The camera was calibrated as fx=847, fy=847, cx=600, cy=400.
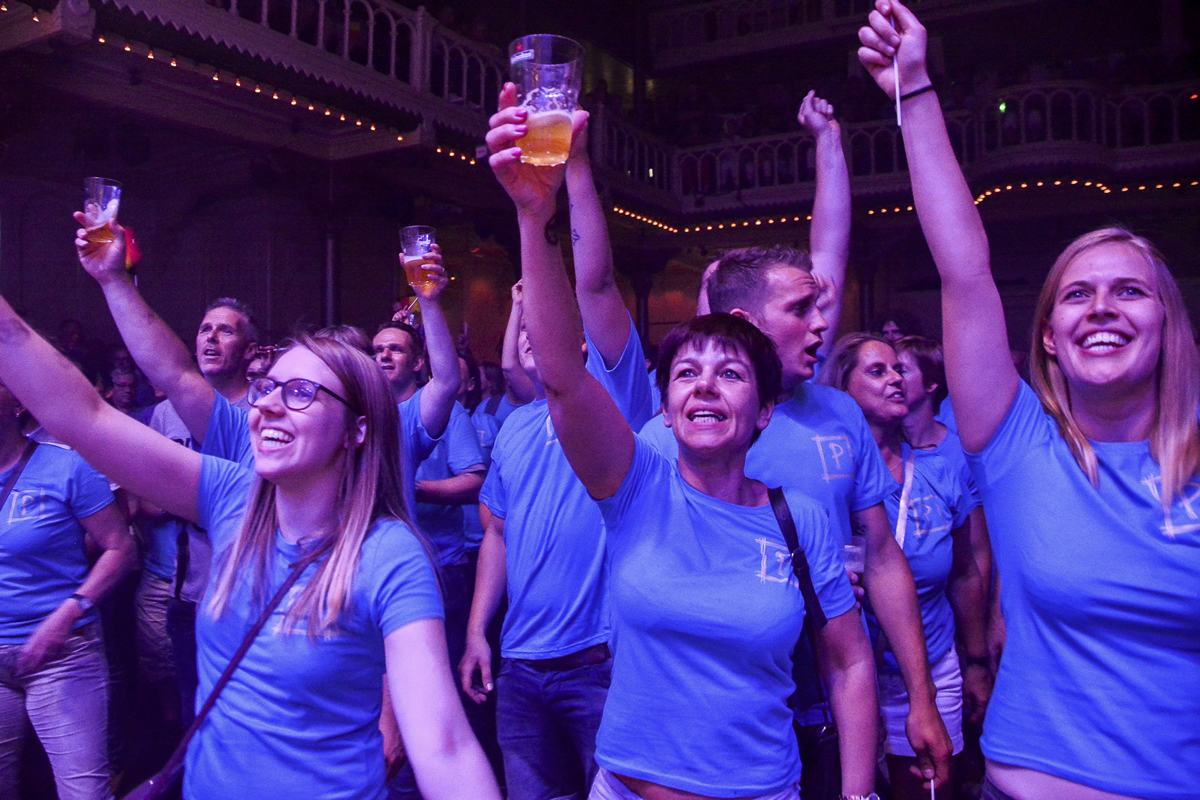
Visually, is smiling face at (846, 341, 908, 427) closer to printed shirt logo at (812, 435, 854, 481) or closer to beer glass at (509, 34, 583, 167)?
printed shirt logo at (812, 435, 854, 481)

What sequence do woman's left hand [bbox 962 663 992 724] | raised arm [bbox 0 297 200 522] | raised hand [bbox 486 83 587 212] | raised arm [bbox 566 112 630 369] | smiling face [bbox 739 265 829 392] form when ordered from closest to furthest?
raised hand [bbox 486 83 587 212] → raised arm [bbox 0 297 200 522] → raised arm [bbox 566 112 630 369] → smiling face [bbox 739 265 829 392] → woman's left hand [bbox 962 663 992 724]

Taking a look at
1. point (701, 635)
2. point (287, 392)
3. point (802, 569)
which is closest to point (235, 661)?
point (287, 392)

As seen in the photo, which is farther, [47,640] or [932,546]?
[932,546]

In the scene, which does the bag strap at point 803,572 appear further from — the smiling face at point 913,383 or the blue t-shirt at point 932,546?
the smiling face at point 913,383

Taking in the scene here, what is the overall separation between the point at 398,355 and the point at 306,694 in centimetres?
221

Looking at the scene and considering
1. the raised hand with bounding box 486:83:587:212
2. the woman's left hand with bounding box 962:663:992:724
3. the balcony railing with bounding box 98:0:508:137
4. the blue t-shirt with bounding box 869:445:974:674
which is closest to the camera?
the raised hand with bounding box 486:83:587:212

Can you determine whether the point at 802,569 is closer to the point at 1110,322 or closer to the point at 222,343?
the point at 1110,322

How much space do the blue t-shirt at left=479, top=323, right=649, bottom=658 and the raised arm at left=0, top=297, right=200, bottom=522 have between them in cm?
105

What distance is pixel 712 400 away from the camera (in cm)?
158

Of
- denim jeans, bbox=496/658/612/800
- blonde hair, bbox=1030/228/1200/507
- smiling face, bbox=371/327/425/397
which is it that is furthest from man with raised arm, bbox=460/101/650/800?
smiling face, bbox=371/327/425/397

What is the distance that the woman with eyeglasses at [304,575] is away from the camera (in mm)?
1364

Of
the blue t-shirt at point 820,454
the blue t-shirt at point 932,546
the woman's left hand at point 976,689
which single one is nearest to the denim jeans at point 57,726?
the blue t-shirt at point 820,454

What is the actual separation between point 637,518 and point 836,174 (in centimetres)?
154

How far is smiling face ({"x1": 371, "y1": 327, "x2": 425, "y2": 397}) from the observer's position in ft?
11.4
